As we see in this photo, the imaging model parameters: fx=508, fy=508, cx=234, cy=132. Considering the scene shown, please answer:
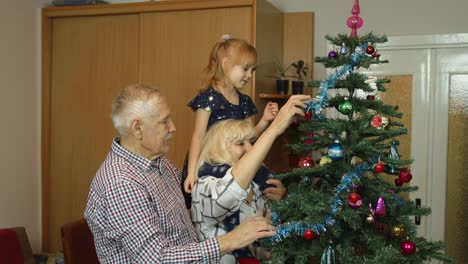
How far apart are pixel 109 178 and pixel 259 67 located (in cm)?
154

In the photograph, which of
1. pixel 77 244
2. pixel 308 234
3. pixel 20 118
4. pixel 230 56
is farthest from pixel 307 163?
pixel 20 118

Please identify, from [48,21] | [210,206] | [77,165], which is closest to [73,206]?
[77,165]

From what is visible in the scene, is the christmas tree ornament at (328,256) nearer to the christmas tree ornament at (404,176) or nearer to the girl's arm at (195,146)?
the christmas tree ornament at (404,176)

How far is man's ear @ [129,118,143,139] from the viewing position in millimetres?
1584

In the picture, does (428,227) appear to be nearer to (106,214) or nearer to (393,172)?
(393,172)

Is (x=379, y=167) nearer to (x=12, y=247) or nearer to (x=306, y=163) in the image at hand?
(x=306, y=163)

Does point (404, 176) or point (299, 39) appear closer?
point (404, 176)

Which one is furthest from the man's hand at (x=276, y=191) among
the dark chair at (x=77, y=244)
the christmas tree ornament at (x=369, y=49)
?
the dark chair at (x=77, y=244)

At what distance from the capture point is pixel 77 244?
2.09m

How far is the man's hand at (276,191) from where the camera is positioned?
178 centimetres

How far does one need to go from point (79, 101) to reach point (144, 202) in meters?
1.99

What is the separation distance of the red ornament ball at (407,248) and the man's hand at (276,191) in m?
0.48

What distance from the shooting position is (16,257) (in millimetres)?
2352

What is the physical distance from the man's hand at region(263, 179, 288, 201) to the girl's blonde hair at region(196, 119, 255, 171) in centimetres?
17
